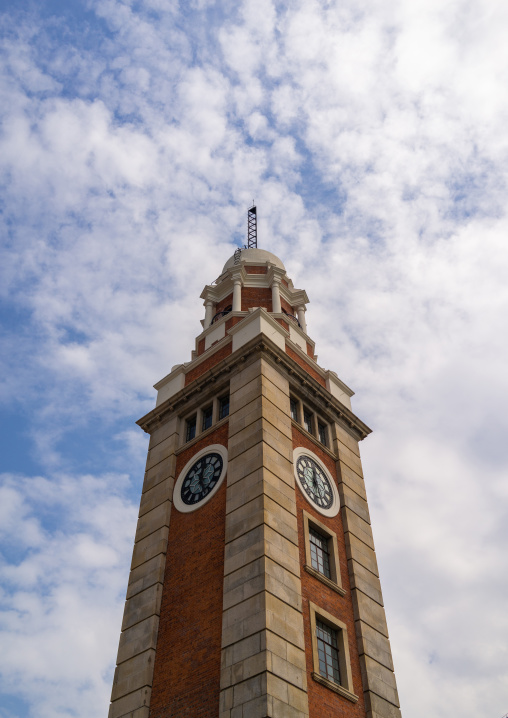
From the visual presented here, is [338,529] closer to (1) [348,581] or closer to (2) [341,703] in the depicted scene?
(1) [348,581]

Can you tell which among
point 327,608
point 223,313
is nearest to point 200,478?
point 327,608

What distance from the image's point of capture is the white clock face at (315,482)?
30.0 meters

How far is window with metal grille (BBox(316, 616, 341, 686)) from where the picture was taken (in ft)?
81.8

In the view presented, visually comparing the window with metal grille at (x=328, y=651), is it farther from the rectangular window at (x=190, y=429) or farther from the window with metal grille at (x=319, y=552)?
the rectangular window at (x=190, y=429)

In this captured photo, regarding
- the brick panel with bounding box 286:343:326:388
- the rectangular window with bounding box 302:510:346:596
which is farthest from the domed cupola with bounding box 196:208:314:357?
the rectangular window with bounding box 302:510:346:596

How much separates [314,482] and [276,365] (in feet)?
18.2

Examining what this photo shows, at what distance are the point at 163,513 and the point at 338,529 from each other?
24.0 feet

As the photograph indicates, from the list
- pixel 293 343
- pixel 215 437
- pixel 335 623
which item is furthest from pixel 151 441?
pixel 335 623

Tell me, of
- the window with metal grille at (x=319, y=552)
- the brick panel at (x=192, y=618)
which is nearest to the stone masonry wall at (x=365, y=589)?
the window with metal grille at (x=319, y=552)

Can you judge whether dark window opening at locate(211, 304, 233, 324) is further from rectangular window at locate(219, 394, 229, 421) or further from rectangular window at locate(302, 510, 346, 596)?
rectangular window at locate(302, 510, 346, 596)

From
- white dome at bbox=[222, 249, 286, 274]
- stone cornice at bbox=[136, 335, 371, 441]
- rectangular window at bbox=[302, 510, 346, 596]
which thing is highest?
white dome at bbox=[222, 249, 286, 274]

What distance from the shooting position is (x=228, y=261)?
46.8 metres

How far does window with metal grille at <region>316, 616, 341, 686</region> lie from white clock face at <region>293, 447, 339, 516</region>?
16.7 ft

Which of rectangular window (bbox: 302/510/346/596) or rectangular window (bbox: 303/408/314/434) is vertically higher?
rectangular window (bbox: 303/408/314/434)
